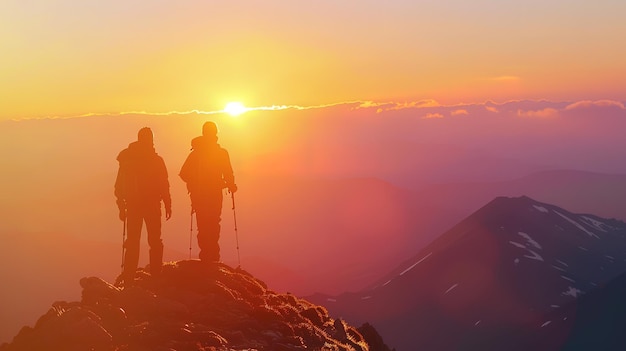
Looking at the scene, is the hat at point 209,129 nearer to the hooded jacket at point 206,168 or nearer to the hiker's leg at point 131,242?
the hooded jacket at point 206,168

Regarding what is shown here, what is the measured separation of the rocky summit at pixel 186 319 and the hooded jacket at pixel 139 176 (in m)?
3.08

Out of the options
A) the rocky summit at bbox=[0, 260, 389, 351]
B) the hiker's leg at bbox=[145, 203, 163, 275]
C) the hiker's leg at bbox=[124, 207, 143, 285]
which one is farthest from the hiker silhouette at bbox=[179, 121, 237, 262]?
the hiker's leg at bbox=[124, 207, 143, 285]

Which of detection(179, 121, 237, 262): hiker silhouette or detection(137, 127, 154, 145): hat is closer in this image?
detection(137, 127, 154, 145): hat

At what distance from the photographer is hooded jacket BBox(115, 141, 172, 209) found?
26.6 metres

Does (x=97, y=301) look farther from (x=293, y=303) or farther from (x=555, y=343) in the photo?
(x=555, y=343)

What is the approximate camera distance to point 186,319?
23828 millimetres

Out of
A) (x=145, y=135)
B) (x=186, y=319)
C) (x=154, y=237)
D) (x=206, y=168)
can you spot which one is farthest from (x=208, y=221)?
(x=186, y=319)

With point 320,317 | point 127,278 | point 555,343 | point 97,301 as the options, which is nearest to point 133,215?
point 127,278

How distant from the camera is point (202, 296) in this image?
25.7 meters

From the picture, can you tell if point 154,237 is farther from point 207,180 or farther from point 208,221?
point 207,180

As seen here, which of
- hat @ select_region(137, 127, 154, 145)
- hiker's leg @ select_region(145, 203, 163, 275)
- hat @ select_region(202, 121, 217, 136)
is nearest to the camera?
hat @ select_region(137, 127, 154, 145)

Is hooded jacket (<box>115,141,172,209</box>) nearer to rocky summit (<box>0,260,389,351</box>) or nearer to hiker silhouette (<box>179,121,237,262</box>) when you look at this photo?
hiker silhouette (<box>179,121,237,262</box>)

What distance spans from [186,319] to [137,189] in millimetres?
5603

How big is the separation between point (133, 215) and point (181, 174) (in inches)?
129
